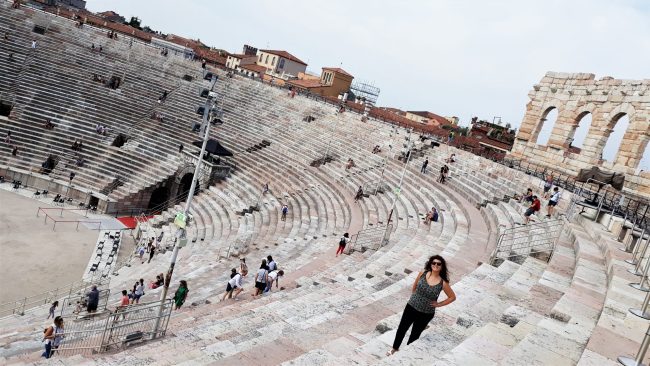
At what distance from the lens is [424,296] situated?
19.9 ft

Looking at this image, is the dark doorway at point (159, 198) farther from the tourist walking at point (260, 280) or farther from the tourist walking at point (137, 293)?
the tourist walking at point (260, 280)

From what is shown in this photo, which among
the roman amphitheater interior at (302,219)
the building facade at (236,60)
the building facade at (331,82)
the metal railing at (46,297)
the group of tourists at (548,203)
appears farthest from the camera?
the building facade at (236,60)

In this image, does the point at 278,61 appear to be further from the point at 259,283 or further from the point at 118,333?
the point at 118,333

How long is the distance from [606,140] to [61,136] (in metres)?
31.1

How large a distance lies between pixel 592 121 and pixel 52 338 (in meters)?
23.8

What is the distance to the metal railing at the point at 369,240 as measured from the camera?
600 inches

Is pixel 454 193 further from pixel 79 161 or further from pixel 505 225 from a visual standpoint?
pixel 79 161

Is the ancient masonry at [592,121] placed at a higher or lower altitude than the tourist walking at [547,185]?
higher

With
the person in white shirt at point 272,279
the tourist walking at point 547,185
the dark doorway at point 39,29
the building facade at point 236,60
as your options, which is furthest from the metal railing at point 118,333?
the building facade at point 236,60

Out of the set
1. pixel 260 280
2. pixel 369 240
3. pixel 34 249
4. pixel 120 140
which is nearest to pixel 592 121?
pixel 369 240

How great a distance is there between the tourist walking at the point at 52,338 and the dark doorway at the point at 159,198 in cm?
1811

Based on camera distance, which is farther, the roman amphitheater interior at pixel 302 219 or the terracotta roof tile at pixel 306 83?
the terracotta roof tile at pixel 306 83

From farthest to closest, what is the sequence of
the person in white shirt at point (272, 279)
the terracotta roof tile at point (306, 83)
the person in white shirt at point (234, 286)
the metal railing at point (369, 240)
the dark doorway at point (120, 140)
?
the terracotta roof tile at point (306, 83)
the dark doorway at point (120, 140)
the metal railing at point (369, 240)
the person in white shirt at point (272, 279)
the person in white shirt at point (234, 286)

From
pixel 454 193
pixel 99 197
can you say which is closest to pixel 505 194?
pixel 454 193
